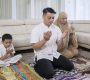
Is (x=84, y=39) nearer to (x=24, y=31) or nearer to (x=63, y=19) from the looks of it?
(x=63, y=19)

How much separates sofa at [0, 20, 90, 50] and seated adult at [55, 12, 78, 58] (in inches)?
11.2

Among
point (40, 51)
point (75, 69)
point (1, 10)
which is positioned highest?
point (1, 10)

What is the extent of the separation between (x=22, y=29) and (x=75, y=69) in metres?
1.94

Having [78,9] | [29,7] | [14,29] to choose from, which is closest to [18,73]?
[14,29]

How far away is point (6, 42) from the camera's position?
9.56 feet

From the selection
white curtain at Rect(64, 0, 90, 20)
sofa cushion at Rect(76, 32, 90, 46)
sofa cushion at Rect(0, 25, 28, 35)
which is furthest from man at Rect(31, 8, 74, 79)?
Answer: white curtain at Rect(64, 0, 90, 20)

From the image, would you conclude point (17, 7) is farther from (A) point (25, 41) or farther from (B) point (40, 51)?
(B) point (40, 51)

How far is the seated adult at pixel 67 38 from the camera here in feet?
10.6

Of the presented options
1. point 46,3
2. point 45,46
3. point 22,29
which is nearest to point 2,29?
point 22,29

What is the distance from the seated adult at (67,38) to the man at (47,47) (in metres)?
0.56

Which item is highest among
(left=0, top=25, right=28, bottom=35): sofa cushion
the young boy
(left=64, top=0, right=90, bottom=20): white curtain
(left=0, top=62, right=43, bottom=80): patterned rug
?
(left=64, top=0, right=90, bottom=20): white curtain

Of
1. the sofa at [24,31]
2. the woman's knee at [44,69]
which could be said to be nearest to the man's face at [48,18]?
the woman's knee at [44,69]

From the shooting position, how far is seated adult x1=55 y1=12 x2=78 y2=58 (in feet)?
10.6

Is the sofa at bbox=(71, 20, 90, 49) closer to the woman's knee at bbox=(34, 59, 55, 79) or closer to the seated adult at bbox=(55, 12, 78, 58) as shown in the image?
the seated adult at bbox=(55, 12, 78, 58)
